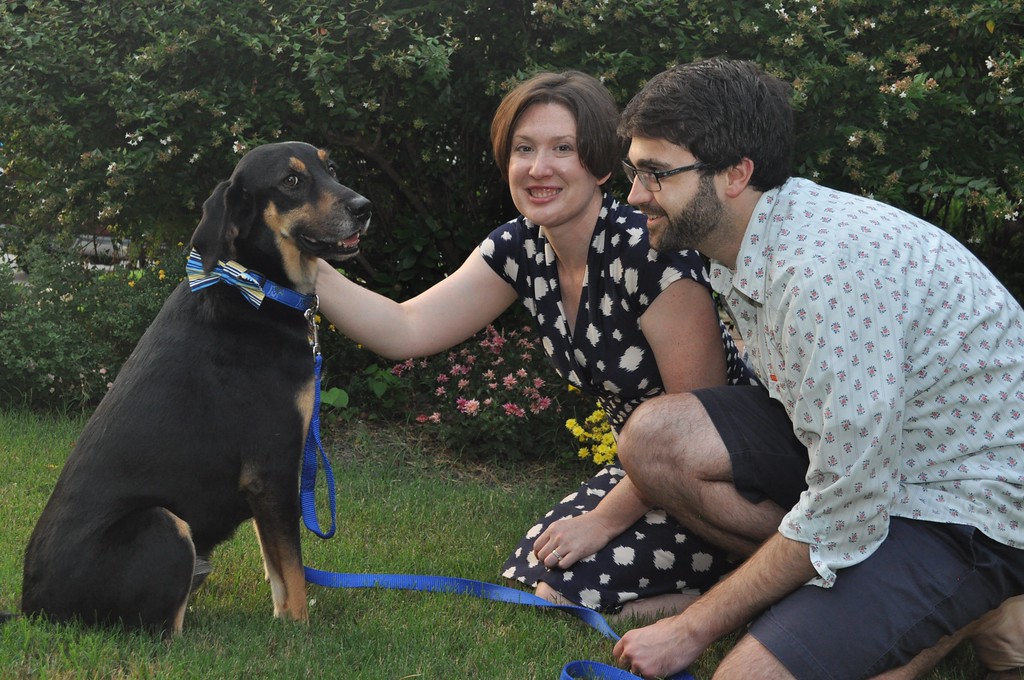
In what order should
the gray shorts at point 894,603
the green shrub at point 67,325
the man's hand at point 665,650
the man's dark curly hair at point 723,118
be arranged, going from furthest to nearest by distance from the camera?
1. the green shrub at point 67,325
2. the man's hand at point 665,650
3. the man's dark curly hair at point 723,118
4. the gray shorts at point 894,603

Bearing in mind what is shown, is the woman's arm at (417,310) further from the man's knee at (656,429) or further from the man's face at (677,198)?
the man's face at (677,198)

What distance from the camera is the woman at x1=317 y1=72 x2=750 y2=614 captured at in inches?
136

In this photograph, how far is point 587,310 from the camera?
3.63m

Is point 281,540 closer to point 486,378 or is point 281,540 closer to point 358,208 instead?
point 358,208

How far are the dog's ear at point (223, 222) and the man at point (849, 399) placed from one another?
1276 millimetres

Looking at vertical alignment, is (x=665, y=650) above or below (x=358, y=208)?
below

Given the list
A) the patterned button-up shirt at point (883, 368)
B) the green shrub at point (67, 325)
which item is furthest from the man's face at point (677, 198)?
the green shrub at point (67, 325)

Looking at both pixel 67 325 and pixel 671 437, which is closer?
pixel 671 437

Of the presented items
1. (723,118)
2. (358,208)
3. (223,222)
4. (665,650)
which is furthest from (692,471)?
(223,222)

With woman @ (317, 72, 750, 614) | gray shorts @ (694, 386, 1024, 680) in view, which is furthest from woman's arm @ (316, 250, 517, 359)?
gray shorts @ (694, 386, 1024, 680)

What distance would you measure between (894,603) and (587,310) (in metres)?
1.46

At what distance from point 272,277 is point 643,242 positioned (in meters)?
1.28

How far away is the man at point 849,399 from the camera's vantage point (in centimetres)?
256

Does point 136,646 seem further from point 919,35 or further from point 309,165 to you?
point 919,35
